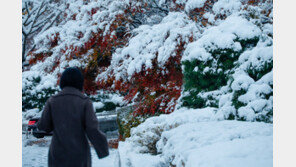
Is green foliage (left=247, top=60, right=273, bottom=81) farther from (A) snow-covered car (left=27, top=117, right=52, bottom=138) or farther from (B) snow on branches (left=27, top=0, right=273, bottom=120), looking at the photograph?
(A) snow-covered car (left=27, top=117, right=52, bottom=138)

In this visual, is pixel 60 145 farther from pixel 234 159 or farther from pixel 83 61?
pixel 83 61

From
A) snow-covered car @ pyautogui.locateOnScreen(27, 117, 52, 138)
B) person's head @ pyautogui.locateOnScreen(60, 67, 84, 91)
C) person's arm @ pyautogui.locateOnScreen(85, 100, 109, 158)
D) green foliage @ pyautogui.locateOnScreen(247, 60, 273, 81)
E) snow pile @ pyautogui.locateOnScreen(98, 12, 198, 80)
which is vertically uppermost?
snow pile @ pyautogui.locateOnScreen(98, 12, 198, 80)

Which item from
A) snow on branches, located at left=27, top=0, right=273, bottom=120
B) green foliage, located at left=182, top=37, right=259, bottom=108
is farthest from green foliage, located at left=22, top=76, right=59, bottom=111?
green foliage, located at left=182, top=37, right=259, bottom=108

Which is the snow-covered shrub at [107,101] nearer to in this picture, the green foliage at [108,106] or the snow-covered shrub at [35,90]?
the green foliage at [108,106]

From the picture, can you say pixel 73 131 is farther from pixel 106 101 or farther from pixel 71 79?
pixel 106 101

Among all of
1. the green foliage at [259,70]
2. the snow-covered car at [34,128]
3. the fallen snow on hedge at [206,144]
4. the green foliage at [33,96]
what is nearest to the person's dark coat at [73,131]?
the fallen snow on hedge at [206,144]

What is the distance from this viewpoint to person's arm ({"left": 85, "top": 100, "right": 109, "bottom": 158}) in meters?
2.03

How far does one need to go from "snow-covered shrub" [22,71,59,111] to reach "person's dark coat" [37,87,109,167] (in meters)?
9.57

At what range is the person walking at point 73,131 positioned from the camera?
205 centimetres

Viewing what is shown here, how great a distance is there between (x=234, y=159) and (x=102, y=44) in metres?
5.03

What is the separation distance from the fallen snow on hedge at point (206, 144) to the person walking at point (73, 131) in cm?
95

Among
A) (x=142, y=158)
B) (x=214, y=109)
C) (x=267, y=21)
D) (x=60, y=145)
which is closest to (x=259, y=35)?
(x=267, y=21)

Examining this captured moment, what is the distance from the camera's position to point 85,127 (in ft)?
6.79

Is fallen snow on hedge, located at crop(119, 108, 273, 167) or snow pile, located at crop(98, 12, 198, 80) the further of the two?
snow pile, located at crop(98, 12, 198, 80)
